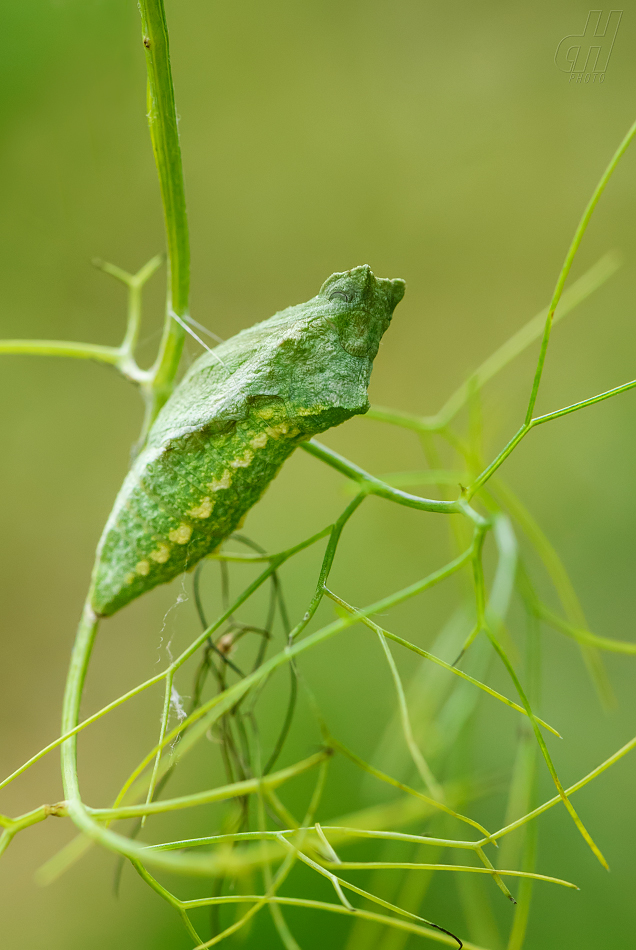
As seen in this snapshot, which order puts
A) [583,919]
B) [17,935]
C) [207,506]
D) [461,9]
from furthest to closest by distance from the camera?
1. [461,9]
2. [17,935]
3. [583,919]
4. [207,506]

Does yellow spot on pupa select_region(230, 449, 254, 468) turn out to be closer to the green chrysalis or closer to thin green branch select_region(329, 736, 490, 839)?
the green chrysalis

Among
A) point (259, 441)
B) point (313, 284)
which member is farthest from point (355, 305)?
point (313, 284)

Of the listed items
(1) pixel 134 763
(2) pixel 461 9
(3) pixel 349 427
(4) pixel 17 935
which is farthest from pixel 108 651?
(2) pixel 461 9

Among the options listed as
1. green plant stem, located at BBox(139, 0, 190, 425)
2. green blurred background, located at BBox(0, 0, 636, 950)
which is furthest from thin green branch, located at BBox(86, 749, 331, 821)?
green blurred background, located at BBox(0, 0, 636, 950)

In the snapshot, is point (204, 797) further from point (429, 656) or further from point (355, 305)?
point (355, 305)

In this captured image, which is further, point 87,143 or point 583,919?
point 87,143

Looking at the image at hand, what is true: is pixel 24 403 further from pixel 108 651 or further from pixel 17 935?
pixel 17 935

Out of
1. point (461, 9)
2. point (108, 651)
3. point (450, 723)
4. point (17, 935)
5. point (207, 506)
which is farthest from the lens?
point (108, 651)
